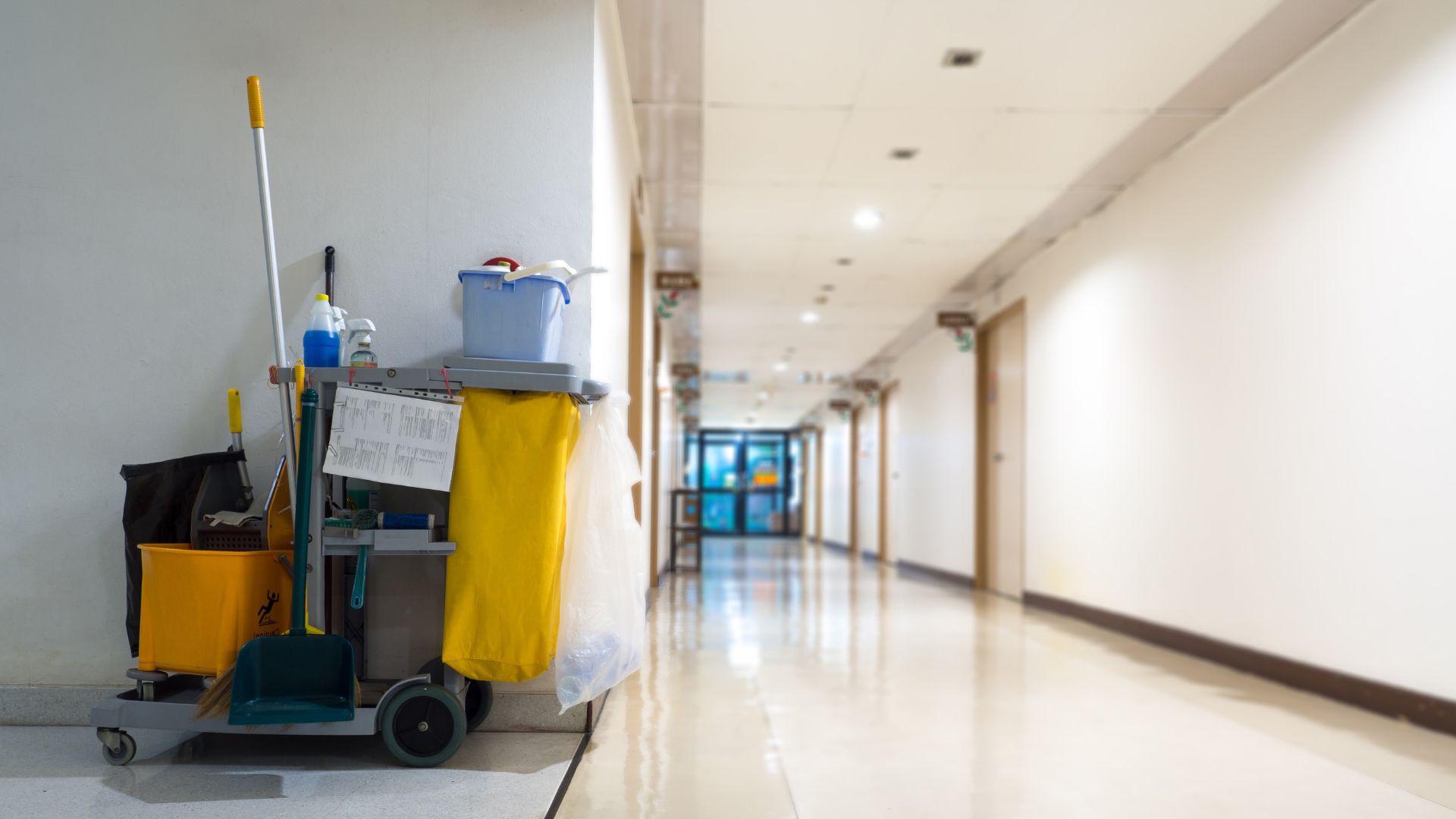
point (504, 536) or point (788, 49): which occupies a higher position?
point (788, 49)

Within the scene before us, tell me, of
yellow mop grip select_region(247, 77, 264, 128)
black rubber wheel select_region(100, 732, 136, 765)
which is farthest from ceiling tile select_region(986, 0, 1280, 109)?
black rubber wheel select_region(100, 732, 136, 765)

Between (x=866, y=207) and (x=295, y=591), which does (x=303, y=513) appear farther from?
(x=866, y=207)

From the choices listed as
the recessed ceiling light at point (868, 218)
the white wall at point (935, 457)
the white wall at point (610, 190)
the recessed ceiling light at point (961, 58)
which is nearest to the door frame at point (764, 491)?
the white wall at point (935, 457)

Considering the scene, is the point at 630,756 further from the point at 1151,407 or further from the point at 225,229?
the point at 1151,407

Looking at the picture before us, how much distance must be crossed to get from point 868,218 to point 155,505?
197 inches

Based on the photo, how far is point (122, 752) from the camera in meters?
2.36

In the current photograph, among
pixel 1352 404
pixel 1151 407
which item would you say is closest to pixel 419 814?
pixel 1352 404

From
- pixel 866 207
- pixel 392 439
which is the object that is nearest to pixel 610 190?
pixel 392 439

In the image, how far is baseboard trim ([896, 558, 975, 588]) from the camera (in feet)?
31.4

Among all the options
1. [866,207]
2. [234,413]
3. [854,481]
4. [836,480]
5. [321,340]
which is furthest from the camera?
[836,480]

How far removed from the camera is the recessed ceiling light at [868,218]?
21.2 feet

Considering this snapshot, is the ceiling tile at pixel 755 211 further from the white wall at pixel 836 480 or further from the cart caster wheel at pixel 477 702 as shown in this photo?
the white wall at pixel 836 480

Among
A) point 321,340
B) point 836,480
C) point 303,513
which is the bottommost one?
point 836,480

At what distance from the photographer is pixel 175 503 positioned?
258 cm
